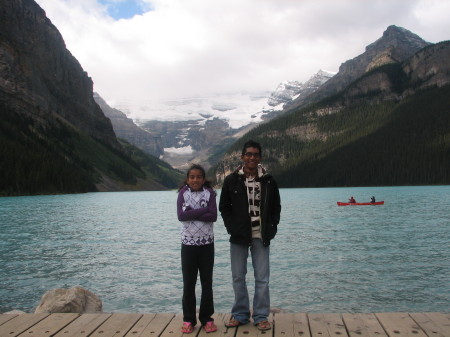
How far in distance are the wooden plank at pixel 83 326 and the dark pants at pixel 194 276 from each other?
6.45ft

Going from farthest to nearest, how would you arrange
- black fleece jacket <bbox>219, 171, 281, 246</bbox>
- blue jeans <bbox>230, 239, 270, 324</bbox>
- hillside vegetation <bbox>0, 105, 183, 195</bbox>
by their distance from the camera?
hillside vegetation <bbox>0, 105, 183, 195</bbox> → blue jeans <bbox>230, 239, 270, 324</bbox> → black fleece jacket <bbox>219, 171, 281, 246</bbox>

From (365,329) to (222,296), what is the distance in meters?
11.5

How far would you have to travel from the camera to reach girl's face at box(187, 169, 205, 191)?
1002 centimetres

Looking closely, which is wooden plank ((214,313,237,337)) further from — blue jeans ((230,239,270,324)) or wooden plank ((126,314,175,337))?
wooden plank ((126,314,175,337))

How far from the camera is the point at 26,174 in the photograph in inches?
5123

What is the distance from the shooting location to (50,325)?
9.79 metres

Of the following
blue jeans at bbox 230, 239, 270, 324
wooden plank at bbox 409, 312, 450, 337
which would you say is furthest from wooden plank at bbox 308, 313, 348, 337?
wooden plank at bbox 409, 312, 450, 337

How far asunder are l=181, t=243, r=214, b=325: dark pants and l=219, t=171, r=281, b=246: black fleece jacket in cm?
74

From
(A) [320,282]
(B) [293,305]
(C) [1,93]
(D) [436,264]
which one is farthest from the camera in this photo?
(C) [1,93]

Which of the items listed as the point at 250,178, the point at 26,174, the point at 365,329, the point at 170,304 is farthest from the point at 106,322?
the point at 26,174

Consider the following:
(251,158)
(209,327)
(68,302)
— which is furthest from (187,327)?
(68,302)

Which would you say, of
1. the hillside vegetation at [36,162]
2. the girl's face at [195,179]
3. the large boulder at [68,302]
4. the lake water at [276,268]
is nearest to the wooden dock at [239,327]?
the girl's face at [195,179]

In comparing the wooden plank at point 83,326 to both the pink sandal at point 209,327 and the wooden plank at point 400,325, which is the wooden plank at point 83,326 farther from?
the wooden plank at point 400,325

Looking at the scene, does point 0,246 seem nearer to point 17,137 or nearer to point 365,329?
point 365,329
